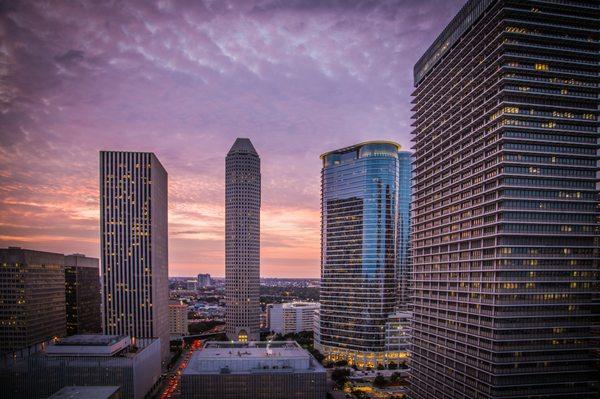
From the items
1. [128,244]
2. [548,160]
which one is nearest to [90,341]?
[128,244]

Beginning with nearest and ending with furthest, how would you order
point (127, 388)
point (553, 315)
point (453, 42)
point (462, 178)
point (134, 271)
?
1. point (553, 315)
2. point (462, 178)
3. point (453, 42)
4. point (127, 388)
5. point (134, 271)

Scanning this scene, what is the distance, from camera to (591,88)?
101m

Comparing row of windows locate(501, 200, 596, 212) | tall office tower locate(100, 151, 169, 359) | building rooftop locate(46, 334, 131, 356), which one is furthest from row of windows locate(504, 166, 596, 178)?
tall office tower locate(100, 151, 169, 359)

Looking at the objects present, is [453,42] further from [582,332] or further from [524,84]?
[582,332]

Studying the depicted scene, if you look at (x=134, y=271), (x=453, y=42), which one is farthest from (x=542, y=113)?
(x=134, y=271)

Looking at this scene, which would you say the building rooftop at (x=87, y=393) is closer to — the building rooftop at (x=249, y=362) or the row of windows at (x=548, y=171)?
the building rooftop at (x=249, y=362)

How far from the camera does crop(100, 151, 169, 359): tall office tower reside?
179 m

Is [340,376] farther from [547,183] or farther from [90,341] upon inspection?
[547,183]

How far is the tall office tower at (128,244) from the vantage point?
179 meters

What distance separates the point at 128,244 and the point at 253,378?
92.7 m

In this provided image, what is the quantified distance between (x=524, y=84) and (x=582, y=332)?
63.7m

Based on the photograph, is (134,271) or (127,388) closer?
(127,388)

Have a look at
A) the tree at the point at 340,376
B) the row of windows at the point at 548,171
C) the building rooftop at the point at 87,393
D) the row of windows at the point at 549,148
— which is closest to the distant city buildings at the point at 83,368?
the building rooftop at the point at 87,393

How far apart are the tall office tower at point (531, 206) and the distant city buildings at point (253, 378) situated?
4371 centimetres
